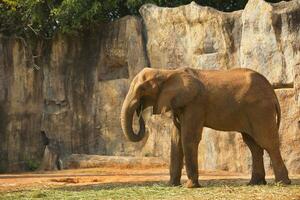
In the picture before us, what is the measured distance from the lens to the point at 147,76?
11422 millimetres

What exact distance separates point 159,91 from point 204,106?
32.6 inches

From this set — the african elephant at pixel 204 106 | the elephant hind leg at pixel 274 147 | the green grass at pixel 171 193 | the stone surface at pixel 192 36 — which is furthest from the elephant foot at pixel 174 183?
the stone surface at pixel 192 36

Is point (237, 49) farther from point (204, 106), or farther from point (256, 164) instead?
point (204, 106)

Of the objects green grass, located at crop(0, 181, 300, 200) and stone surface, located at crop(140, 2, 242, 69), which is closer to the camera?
green grass, located at crop(0, 181, 300, 200)

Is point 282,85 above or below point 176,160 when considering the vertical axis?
above

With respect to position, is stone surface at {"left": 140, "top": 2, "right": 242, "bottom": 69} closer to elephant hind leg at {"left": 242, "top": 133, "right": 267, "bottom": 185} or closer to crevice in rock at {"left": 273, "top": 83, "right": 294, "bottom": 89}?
crevice in rock at {"left": 273, "top": 83, "right": 294, "bottom": 89}

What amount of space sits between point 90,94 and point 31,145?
2.39m

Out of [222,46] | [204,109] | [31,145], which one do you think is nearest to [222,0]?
[222,46]

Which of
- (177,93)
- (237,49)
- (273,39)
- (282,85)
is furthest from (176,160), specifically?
(237,49)

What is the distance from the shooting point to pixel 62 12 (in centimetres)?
1972

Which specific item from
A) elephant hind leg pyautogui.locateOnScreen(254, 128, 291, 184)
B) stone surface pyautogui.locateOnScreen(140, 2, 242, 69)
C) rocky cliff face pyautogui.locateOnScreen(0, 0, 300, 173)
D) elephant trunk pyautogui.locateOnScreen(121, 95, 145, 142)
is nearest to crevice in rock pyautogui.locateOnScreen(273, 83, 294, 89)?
stone surface pyautogui.locateOnScreen(140, 2, 242, 69)

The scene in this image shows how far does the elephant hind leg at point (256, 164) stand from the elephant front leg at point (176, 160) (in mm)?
1270

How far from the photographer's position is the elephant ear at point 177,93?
37.1 ft

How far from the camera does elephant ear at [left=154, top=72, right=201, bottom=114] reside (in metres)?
11.3
